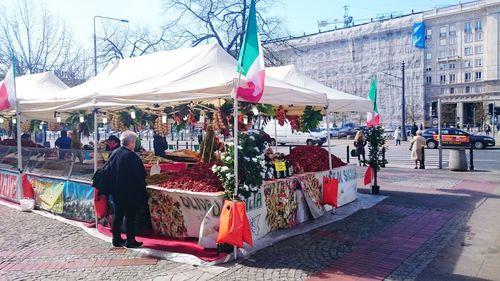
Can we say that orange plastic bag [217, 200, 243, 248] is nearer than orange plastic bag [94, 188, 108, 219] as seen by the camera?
Yes

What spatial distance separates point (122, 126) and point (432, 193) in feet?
28.6

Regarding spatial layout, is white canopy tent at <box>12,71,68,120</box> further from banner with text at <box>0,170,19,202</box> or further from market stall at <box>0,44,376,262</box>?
banner with text at <box>0,170,19,202</box>

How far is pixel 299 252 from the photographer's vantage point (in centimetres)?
607

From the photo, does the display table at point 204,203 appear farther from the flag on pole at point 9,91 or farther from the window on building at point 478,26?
the window on building at point 478,26

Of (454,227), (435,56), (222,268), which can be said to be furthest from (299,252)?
(435,56)

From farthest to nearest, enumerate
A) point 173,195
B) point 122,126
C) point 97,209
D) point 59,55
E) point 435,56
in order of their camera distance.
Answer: point 435,56 < point 59,55 < point 122,126 < point 97,209 < point 173,195

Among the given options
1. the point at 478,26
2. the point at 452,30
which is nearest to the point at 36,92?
the point at 478,26

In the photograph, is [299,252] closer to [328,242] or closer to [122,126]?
[328,242]

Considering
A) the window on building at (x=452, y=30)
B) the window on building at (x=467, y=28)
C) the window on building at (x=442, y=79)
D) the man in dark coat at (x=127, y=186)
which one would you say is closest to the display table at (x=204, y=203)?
the man in dark coat at (x=127, y=186)

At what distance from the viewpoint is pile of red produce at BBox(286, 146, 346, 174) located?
27.0 feet

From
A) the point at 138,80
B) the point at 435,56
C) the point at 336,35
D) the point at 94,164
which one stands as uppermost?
the point at 336,35

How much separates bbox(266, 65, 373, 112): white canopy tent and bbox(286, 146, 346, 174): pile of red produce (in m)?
0.99


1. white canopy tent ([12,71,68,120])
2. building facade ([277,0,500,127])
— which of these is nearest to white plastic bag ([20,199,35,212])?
white canopy tent ([12,71,68,120])

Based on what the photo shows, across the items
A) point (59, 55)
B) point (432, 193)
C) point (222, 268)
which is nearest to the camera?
point (222, 268)
